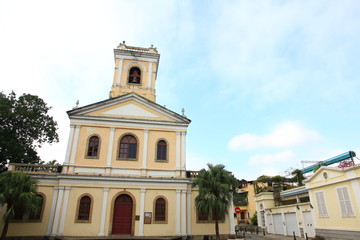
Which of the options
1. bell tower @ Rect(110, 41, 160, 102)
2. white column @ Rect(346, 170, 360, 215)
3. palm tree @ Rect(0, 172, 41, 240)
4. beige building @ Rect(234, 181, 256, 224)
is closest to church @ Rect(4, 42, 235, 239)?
bell tower @ Rect(110, 41, 160, 102)

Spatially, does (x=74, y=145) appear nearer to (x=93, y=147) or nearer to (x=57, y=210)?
(x=93, y=147)

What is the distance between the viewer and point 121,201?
57.3ft

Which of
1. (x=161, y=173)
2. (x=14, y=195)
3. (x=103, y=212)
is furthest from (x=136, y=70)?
(x=14, y=195)

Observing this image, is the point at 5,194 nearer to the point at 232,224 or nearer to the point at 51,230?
the point at 51,230

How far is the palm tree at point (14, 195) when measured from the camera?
1370 cm

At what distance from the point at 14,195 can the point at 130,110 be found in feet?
31.2

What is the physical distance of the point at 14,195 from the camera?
13.9 meters

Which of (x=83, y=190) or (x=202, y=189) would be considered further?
(x=83, y=190)

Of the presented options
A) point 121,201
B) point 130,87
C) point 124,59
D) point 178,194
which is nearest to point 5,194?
point 121,201

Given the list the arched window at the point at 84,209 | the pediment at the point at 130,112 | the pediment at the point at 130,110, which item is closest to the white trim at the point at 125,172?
the arched window at the point at 84,209

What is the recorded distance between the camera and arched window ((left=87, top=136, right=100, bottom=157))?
59.9ft

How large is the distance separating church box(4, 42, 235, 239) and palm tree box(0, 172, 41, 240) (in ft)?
7.67

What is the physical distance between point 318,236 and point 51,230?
62.8ft

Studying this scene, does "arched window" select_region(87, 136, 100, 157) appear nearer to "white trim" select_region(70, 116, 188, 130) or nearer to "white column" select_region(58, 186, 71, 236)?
"white trim" select_region(70, 116, 188, 130)
